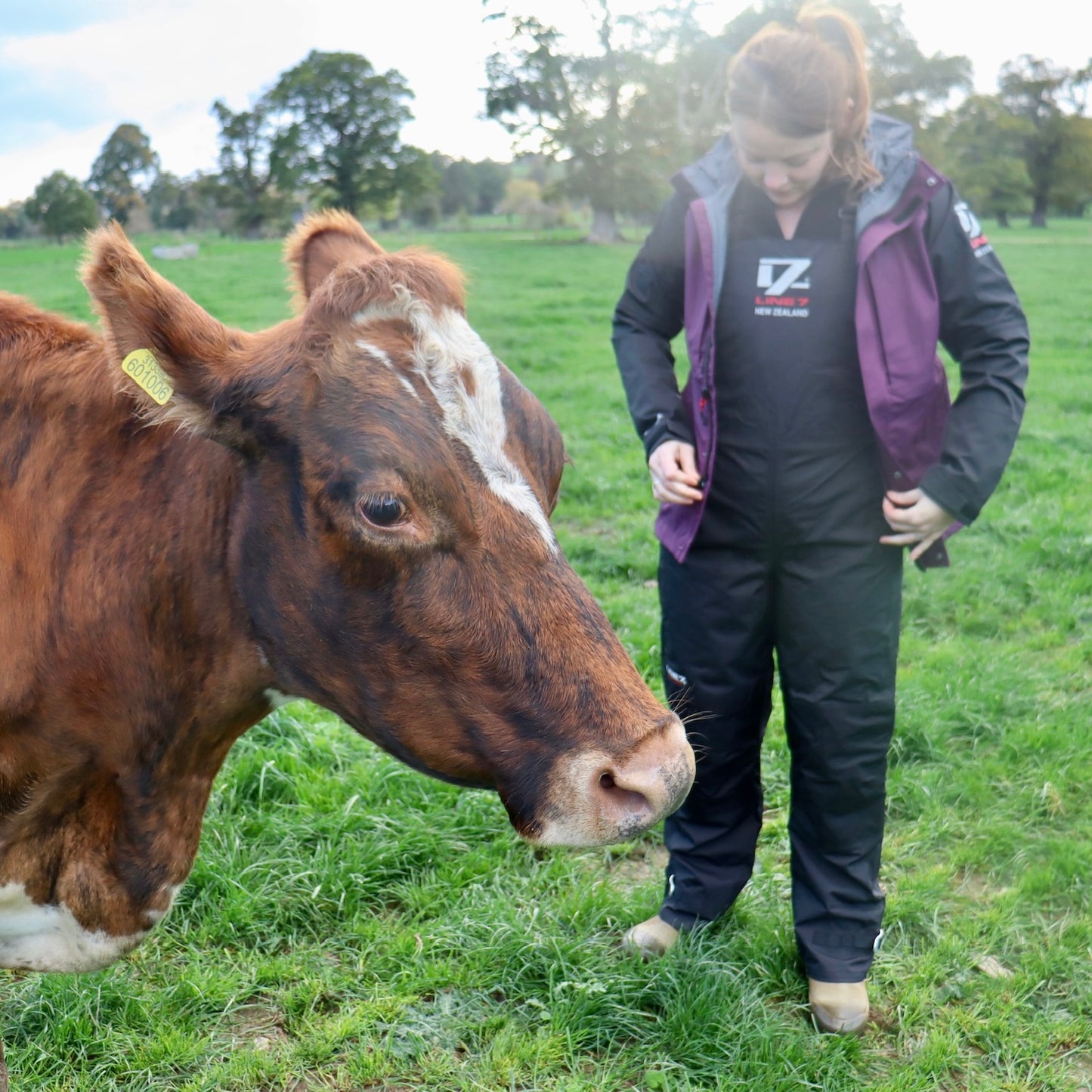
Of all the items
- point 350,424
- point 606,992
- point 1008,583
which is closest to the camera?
point 350,424

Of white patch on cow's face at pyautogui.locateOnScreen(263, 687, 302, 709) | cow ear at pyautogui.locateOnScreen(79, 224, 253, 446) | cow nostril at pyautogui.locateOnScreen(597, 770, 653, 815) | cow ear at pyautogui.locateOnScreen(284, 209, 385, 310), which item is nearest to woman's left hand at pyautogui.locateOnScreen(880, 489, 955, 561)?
cow nostril at pyautogui.locateOnScreen(597, 770, 653, 815)

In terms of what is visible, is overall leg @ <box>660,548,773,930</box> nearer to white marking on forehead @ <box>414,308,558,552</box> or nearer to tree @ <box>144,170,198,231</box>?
white marking on forehead @ <box>414,308,558,552</box>

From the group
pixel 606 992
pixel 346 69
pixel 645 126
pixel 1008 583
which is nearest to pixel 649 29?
pixel 645 126

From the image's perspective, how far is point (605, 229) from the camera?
4709 cm

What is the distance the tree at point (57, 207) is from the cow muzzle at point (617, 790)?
55.0m

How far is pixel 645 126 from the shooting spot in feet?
171

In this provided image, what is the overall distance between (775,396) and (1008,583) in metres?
4.03

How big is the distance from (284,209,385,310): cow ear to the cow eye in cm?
91

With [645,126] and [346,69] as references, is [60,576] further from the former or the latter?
[346,69]

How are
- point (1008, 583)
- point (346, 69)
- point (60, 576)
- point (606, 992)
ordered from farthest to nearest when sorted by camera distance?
1. point (346, 69)
2. point (1008, 583)
3. point (606, 992)
4. point (60, 576)

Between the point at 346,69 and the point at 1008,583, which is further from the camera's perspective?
the point at 346,69

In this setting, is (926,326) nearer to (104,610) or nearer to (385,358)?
(385,358)

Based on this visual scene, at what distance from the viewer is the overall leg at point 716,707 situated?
321cm

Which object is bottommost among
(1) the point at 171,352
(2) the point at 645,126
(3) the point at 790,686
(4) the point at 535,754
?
(3) the point at 790,686
